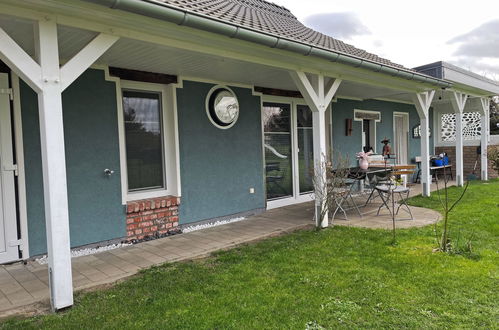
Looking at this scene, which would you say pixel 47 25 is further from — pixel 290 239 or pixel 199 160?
pixel 290 239

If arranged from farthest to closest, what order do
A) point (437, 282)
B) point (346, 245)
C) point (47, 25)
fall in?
point (346, 245), point (437, 282), point (47, 25)

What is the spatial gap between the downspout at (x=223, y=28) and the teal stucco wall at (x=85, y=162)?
1938 millimetres

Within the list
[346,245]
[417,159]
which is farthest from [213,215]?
[417,159]

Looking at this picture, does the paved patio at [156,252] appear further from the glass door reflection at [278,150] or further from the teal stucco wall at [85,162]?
the glass door reflection at [278,150]

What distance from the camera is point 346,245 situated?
13.4 ft

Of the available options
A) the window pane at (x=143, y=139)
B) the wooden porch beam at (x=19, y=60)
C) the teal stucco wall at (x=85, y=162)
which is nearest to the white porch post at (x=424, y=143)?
the window pane at (x=143, y=139)

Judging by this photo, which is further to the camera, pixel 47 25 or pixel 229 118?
pixel 229 118

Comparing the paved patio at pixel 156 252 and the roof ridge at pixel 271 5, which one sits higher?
the roof ridge at pixel 271 5

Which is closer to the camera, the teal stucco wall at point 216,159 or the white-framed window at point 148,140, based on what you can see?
the white-framed window at point 148,140

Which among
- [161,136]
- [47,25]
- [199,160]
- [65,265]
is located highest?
[47,25]

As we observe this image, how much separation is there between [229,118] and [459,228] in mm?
3678

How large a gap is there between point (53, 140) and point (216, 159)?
3104 mm

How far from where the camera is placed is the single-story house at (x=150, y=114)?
2.61 metres

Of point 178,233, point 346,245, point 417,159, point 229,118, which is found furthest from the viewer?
point 417,159
